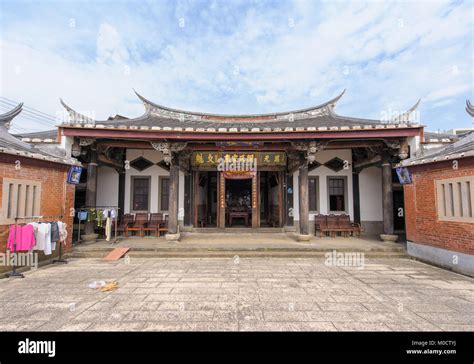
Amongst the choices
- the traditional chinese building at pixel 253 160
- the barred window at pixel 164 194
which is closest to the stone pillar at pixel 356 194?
the traditional chinese building at pixel 253 160

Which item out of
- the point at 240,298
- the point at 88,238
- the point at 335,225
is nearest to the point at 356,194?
the point at 335,225

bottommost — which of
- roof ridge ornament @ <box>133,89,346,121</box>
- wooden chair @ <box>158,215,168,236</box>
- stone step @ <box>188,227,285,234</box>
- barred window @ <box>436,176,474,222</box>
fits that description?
stone step @ <box>188,227,285,234</box>

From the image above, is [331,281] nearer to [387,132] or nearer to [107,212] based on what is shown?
[387,132]

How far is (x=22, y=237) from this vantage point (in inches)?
201

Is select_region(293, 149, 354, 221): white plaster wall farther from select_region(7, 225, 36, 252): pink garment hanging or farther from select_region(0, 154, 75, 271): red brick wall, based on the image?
select_region(7, 225, 36, 252): pink garment hanging

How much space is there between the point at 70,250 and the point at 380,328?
26.6ft

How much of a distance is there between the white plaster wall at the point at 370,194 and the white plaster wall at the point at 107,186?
11446 millimetres

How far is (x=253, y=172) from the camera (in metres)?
9.41

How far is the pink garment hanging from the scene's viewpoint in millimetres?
4988

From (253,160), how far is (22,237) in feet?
24.4

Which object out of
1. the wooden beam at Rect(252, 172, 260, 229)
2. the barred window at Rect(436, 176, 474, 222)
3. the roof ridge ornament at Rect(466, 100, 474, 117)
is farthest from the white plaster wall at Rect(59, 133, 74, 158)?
the roof ridge ornament at Rect(466, 100, 474, 117)

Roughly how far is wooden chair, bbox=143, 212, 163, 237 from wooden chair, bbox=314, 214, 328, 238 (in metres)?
6.86

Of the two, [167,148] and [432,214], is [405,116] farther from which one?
[167,148]
